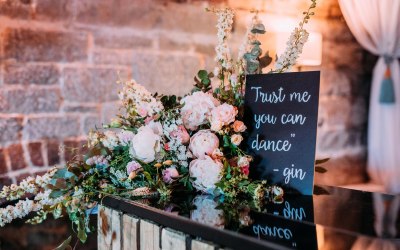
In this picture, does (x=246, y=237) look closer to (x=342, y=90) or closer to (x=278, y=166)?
(x=278, y=166)

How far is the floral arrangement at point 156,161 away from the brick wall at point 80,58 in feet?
3.16

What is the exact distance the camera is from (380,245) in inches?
33.5

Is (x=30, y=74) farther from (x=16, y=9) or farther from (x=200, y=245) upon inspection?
(x=200, y=245)

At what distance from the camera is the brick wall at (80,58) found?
7.62ft

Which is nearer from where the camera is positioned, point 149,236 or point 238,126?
point 149,236

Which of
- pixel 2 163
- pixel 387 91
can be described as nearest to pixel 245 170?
pixel 2 163

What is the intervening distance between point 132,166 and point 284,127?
405 mm

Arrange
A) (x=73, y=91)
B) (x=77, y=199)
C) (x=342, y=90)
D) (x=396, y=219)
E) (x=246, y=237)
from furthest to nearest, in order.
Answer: (x=342, y=90), (x=73, y=91), (x=77, y=199), (x=396, y=219), (x=246, y=237)

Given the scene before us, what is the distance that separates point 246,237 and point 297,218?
237mm

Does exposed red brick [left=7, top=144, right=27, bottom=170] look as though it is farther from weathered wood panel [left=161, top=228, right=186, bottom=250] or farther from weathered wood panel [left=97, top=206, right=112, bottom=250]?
weathered wood panel [left=161, top=228, right=186, bottom=250]

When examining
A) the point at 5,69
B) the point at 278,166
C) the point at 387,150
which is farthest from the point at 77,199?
the point at 387,150

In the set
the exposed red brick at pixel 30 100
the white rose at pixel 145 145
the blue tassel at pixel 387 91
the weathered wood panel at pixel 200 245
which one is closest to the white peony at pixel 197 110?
the white rose at pixel 145 145

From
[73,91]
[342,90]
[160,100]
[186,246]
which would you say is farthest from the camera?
[342,90]

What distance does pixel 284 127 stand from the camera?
4.20 ft
